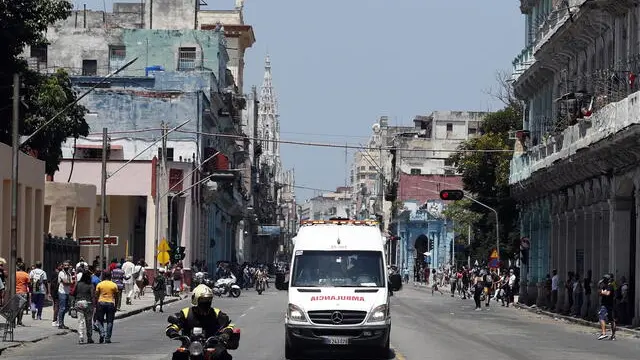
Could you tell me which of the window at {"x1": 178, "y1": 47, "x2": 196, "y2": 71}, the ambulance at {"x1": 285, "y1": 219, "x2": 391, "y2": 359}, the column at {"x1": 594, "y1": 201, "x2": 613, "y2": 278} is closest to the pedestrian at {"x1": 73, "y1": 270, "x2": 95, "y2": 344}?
the ambulance at {"x1": 285, "y1": 219, "x2": 391, "y2": 359}

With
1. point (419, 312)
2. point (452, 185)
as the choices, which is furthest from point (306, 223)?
point (452, 185)

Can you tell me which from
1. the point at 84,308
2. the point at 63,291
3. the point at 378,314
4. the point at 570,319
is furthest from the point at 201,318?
the point at 570,319

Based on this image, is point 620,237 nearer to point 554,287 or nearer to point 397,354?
point 554,287

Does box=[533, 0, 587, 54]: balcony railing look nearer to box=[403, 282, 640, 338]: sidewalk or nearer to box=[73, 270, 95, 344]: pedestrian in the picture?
box=[403, 282, 640, 338]: sidewalk

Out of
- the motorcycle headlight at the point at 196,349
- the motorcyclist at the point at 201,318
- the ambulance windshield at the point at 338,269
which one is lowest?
the motorcycle headlight at the point at 196,349

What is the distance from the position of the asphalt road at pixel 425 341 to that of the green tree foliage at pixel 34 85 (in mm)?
10330

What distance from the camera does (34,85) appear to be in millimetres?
57031

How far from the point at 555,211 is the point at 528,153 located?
3.39m

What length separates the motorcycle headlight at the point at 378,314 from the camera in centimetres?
2697

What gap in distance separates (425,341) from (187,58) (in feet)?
229

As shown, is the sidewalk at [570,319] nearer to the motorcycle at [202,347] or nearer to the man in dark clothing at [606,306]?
the man in dark clothing at [606,306]

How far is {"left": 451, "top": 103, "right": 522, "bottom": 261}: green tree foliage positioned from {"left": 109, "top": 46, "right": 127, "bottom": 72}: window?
22.7m

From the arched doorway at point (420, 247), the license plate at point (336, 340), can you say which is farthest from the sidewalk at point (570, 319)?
the arched doorway at point (420, 247)

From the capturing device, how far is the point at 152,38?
99.0 meters
